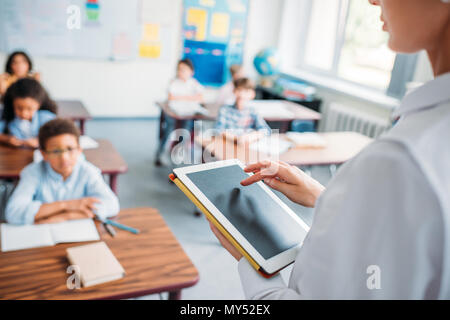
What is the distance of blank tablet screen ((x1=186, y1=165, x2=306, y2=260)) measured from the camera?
744 mm

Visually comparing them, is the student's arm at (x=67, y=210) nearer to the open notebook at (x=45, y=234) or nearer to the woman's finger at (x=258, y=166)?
the open notebook at (x=45, y=234)

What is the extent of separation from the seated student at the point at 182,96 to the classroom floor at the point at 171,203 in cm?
44

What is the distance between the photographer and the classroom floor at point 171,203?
94.0 inches

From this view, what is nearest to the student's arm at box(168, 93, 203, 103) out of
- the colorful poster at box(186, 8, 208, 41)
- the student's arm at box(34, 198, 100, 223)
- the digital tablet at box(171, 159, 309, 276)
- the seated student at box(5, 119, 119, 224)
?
the colorful poster at box(186, 8, 208, 41)

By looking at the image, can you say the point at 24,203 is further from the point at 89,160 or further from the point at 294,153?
the point at 294,153

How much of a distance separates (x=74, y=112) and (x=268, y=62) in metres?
3.00

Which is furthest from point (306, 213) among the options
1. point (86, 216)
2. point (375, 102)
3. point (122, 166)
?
point (375, 102)

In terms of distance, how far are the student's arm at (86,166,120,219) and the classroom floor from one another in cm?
63

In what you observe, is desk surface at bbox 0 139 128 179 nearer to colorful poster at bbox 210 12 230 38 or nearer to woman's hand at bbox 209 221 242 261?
woman's hand at bbox 209 221 242 261

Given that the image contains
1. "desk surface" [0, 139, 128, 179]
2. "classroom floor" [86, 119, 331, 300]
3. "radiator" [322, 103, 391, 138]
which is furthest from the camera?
"radiator" [322, 103, 391, 138]

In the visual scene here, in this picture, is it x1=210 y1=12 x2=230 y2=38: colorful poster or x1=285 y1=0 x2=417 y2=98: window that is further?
x1=210 y1=12 x2=230 y2=38: colorful poster

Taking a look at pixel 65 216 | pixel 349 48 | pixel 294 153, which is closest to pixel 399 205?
pixel 65 216

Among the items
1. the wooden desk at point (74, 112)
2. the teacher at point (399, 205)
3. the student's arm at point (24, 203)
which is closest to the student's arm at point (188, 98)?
the wooden desk at point (74, 112)

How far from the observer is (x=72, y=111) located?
142 inches
